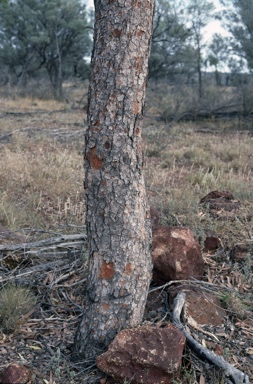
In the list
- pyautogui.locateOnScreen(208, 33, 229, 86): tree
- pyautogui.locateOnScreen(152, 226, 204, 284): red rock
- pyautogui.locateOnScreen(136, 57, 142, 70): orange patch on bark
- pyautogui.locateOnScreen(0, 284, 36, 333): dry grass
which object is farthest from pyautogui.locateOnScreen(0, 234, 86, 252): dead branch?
pyautogui.locateOnScreen(208, 33, 229, 86): tree

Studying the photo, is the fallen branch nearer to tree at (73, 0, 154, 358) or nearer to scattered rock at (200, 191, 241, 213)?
tree at (73, 0, 154, 358)

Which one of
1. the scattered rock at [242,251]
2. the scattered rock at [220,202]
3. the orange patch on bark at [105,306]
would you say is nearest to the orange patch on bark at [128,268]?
the orange patch on bark at [105,306]

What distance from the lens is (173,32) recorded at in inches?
957

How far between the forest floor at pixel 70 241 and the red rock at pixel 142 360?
12 centimetres

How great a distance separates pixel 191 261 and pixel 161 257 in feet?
0.77

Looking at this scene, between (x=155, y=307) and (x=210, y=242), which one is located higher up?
(x=210, y=242)

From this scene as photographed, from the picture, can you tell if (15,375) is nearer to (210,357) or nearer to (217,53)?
(210,357)

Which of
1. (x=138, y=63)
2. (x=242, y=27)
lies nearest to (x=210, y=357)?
(x=138, y=63)

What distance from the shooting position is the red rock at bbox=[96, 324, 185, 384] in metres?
2.42

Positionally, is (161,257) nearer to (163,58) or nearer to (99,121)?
(99,121)

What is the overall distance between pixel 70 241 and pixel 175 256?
39.5 inches

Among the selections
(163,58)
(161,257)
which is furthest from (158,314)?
(163,58)

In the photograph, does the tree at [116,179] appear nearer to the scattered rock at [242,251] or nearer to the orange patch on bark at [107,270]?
the orange patch on bark at [107,270]

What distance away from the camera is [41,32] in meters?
24.6
